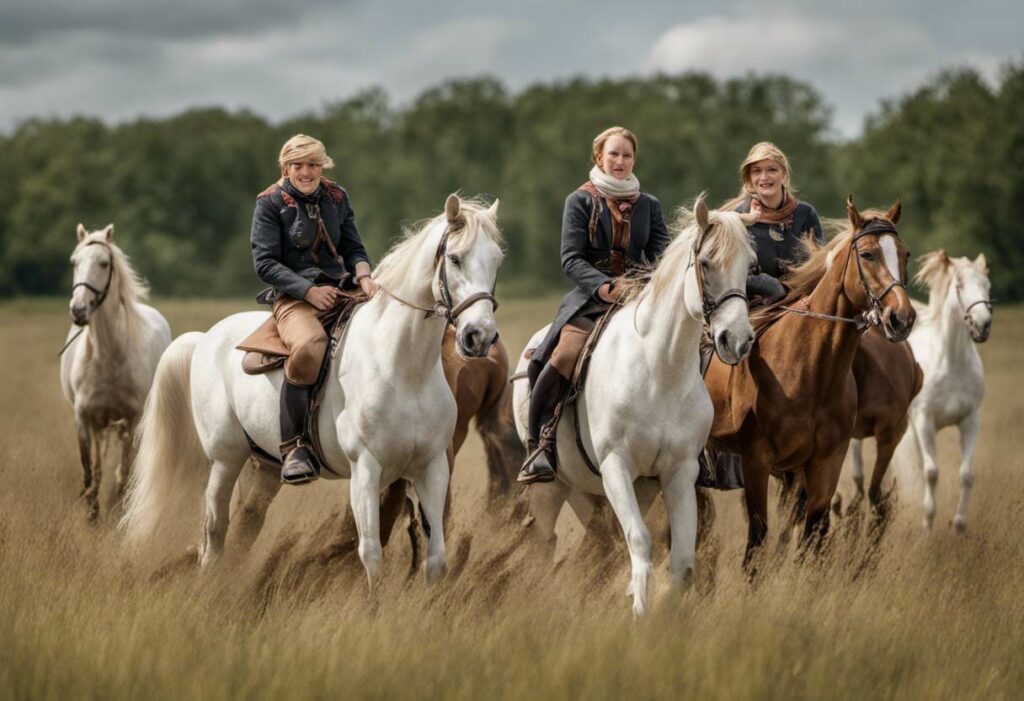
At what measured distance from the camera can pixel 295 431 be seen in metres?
8.41

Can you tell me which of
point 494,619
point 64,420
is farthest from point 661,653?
point 64,420

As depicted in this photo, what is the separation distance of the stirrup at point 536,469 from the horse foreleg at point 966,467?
4.98 meters

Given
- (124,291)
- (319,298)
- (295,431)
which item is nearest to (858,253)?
(319,298)

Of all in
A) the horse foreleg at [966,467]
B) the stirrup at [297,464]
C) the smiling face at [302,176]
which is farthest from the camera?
the horse foreleg at [966,467]

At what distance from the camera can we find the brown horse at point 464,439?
8875 millimetres

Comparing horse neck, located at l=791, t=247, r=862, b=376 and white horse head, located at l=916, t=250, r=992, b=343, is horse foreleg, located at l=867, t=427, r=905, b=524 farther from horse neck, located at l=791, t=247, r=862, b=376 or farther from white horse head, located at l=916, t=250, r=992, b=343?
white horse head, located at l=916, t=250, r=992, b=343

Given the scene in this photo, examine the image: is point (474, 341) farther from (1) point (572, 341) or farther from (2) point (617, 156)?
(2) point (617, 156)

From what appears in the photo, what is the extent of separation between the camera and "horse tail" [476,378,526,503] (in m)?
10.7

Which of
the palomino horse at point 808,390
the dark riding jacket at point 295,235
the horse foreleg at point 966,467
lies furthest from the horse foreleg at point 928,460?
the dark riding jacket at point 295,235

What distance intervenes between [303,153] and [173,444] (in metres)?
2.62

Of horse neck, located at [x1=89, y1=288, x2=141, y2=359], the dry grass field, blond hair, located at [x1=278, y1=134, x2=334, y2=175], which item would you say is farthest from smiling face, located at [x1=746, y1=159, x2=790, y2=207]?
horse neck, located at [x1=89, y1=288, x2=141, y2=359]

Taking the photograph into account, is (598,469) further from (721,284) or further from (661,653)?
(661,653)

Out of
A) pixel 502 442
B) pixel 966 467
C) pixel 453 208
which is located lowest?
pixel 966 467

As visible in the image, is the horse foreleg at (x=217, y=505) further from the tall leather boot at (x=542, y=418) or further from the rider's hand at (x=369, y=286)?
the tall leather boot at (x=542, y=418)
